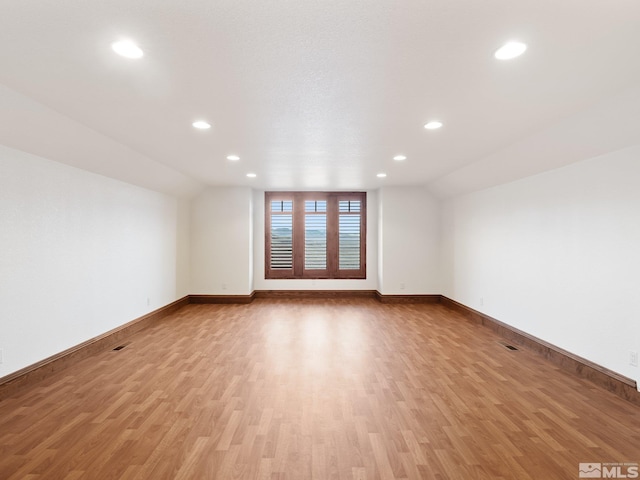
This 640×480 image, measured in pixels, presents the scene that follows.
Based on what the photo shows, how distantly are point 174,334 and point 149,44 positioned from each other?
4050mm

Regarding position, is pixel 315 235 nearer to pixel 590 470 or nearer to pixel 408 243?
pixel 408 243

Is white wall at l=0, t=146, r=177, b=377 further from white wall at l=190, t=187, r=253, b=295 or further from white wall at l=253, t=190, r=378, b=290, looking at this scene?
white wall at l=253, t=190, r=378, b=290

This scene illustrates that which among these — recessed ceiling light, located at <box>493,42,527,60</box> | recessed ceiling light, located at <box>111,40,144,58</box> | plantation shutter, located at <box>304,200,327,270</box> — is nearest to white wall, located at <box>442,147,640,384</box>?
recessed ceiling light, located at <box>493,42,527,60</box>

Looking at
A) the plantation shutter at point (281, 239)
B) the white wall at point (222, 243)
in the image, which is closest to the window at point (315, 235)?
the plantation shutter at point (281, 239)

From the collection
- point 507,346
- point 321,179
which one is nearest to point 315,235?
point 321,179

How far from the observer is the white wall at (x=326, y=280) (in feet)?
24.9

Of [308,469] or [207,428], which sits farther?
[207,428]

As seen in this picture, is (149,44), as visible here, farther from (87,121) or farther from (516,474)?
(516,474)

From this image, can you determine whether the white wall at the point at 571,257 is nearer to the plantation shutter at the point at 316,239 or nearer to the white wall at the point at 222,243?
the plantation shutter at the point at 316,239

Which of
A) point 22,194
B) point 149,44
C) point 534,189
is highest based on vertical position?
point 149,44

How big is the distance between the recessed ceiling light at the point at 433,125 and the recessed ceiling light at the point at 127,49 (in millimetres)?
2363

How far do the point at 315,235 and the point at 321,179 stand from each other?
200 cm

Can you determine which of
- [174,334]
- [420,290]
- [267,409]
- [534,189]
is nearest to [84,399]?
[267,409]

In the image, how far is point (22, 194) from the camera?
3.12 metres
